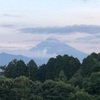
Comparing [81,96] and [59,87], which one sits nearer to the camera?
[81,96]

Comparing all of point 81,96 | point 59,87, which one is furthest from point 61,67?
point 81,96

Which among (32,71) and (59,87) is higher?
(32,71)

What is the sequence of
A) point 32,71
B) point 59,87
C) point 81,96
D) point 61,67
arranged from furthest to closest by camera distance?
1. point 32,71
2. point 61,67
3. point 59,87
4. point 81,96

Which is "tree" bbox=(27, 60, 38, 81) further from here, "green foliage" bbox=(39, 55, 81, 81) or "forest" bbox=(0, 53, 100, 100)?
"forest" bbox=(0, 53, 100, 100)

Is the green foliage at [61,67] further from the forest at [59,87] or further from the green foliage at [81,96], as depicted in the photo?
the green foliage at [81,96]

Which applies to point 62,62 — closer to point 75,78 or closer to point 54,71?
point 54,71

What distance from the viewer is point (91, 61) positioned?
4069 cm

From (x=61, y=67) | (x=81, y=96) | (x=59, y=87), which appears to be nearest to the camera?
(x=81, y=96)

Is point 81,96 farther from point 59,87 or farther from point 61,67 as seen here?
point 61,67

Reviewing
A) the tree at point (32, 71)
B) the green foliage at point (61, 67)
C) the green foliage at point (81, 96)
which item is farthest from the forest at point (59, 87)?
the tree at point (32, 71)

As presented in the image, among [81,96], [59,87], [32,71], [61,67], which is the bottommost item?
[81,96]

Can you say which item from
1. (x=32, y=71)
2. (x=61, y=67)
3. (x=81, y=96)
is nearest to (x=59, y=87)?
(x=81, y=96)

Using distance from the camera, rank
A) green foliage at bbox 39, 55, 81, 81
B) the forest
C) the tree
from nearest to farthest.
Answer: the forest < green foliage at bbox 39, 55, 81, 81 < the tree

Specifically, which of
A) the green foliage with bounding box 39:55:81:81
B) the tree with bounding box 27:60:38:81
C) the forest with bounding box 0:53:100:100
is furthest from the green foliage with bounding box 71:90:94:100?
the tree with bounding box 27:60:38:81
